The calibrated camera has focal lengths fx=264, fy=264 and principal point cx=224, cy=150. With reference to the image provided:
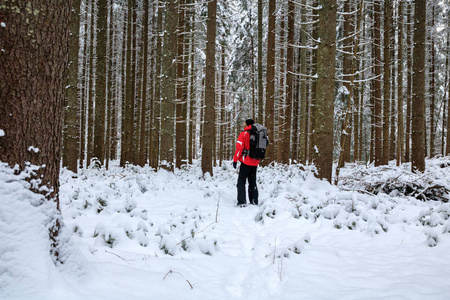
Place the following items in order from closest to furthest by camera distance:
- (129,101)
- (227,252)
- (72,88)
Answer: (227,252) → (72,88) → (129,101)

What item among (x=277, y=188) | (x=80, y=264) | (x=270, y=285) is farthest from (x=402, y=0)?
(x=80, y=264)

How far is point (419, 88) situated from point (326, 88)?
443 cm

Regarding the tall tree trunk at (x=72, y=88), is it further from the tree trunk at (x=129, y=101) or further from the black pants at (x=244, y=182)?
the black pants at (x=244, y=182)

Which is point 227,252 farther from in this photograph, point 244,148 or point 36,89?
point 244,148

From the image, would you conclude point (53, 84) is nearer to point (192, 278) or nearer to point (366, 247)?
point (192, 278)

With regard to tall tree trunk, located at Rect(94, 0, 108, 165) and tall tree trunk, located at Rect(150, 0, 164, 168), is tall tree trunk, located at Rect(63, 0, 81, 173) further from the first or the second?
tall tree trunk, located at Rect(150, 0, 164, 168)

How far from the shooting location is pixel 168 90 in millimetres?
10820

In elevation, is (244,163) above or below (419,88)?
below

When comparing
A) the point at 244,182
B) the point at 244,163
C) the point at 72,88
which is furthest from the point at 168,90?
the point at 244,182

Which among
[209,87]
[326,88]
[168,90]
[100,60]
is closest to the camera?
[326,88]

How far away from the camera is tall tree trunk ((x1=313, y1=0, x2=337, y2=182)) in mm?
7492

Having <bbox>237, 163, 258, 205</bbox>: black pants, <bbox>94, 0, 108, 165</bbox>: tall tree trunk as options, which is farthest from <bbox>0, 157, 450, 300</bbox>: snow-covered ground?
<bbox>94, 0, 108, 165</bbox>: tall tree trunk

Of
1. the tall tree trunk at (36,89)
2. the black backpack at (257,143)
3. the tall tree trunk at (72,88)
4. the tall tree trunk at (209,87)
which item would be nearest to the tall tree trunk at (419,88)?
the black backpack at (257,143)

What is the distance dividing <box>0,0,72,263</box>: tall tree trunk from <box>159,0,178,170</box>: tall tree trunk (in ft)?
27.9
